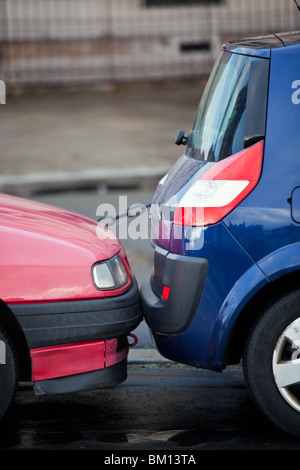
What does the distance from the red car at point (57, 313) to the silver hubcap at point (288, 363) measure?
2.35 ft

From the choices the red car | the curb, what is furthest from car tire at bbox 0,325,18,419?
the curb

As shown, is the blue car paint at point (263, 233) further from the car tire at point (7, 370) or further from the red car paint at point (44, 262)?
the car tire at point (7, 370)

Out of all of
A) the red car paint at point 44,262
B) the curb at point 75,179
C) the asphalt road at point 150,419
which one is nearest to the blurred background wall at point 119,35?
the curb at point 75,179

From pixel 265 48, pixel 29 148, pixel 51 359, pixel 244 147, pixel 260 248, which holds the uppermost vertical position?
pixel 265 48

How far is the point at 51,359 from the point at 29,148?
8585mm

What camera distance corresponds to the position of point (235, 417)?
172 inches

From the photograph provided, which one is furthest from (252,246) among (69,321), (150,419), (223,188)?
(150,419)

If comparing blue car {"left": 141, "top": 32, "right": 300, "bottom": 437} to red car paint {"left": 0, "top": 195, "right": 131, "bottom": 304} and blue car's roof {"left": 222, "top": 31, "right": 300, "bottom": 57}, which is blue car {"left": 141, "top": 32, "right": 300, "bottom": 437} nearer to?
blue car's roof {"left": 222, "top": 31, "right": 300, "bottom": 57}

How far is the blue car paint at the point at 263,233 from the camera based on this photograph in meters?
3.92

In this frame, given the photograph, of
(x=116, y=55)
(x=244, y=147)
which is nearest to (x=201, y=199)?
(x=244, y=147)

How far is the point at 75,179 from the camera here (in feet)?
34.4

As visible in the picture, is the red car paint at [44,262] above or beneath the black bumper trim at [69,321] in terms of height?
above

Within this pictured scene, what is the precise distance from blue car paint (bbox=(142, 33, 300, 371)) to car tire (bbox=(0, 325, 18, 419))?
2.80 ft

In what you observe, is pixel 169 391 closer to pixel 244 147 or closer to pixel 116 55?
pixel 244 147
